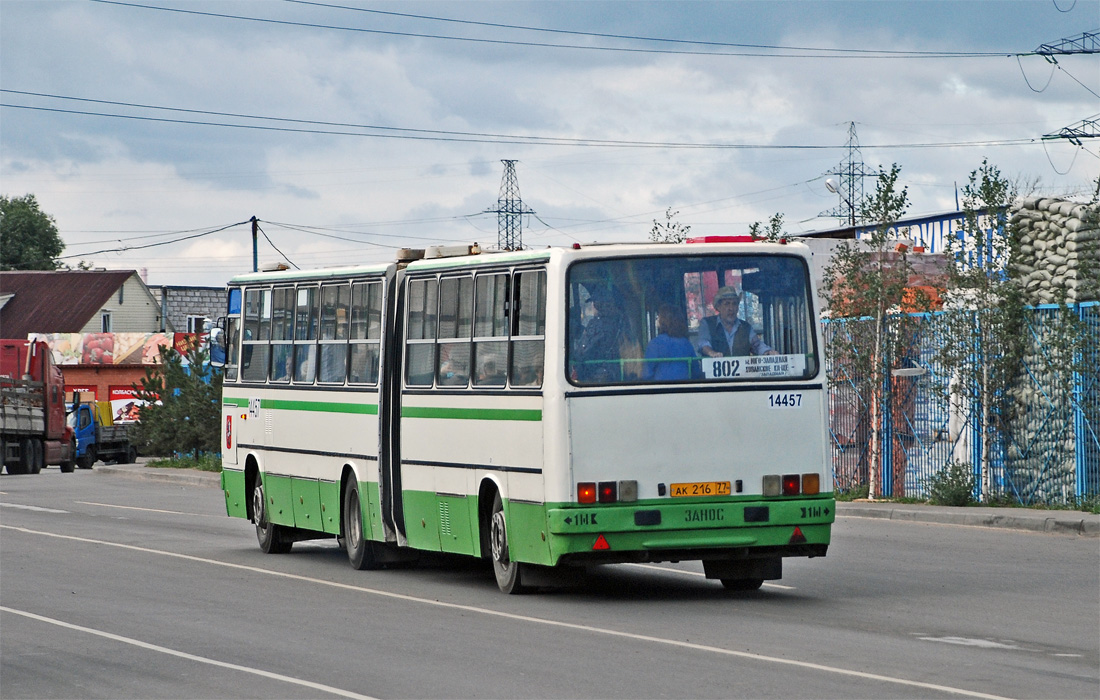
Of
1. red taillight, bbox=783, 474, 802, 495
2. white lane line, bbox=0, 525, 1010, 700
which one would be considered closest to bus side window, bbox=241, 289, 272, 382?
white lane line, bbox=0, 525, 1010, 700

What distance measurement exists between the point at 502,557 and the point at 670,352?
2.29 metres

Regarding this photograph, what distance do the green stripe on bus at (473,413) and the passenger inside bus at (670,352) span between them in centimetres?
97

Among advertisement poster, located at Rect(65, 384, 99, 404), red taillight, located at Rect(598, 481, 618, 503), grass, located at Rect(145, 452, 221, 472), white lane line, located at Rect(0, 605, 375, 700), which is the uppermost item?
advertisement poster, located at Rect(65, 384, 99, 404)

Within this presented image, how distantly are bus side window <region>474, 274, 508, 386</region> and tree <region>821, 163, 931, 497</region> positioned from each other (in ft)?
40.8

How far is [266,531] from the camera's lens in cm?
1947

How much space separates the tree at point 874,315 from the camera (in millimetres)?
26016

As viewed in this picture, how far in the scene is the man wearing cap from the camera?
13.7 meters

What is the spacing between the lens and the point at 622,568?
16.8 m

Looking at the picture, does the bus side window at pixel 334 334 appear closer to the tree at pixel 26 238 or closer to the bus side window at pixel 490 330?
the bus side window at pixel 490 330

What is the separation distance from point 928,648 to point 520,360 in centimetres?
445

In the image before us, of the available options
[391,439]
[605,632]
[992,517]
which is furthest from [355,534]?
[992,517]

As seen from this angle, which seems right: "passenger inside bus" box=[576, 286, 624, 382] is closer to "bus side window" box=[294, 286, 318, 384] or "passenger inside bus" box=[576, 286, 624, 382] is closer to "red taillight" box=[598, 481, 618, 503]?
"red taillight" box=[598, 481, 618, 503]

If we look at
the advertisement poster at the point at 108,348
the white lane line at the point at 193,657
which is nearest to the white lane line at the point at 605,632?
the white lane line at the point at 193,657

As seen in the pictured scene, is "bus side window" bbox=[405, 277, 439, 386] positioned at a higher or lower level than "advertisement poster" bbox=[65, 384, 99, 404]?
lower
